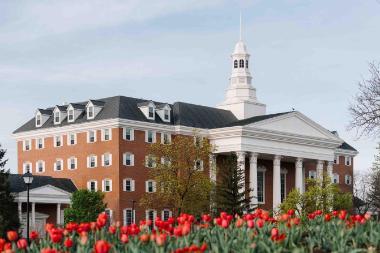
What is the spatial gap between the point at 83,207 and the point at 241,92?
147 ft

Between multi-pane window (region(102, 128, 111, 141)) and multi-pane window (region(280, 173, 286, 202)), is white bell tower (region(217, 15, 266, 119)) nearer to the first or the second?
multi-pane window (region(280, 173, 286, 202))

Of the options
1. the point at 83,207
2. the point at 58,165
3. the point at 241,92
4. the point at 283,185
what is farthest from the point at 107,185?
the point at 241,92

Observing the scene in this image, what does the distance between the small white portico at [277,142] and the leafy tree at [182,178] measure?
1396 cm

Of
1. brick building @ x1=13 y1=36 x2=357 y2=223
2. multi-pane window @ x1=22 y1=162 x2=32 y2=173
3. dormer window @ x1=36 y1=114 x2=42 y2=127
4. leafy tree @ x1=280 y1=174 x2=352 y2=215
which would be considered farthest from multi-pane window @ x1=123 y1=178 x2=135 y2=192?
dormer window @ x1=36 y1=114 x2=42 y2=127

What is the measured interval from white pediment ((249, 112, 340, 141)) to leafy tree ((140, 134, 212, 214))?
19.0m

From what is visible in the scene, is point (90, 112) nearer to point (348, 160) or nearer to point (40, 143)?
point (40, 143)

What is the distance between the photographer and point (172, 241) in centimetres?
1579

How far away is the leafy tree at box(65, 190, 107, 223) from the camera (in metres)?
84.4

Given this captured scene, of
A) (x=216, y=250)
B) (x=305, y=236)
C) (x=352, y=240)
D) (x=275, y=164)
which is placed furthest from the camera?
(x=275, y=164)

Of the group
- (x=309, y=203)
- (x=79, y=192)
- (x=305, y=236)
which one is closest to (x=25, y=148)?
(x=79, y=192)

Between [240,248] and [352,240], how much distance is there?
128 inches

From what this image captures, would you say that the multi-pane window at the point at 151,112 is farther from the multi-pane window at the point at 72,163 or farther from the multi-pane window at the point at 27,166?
the multi-pane window at the point at 27,166

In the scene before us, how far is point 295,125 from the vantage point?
111 m

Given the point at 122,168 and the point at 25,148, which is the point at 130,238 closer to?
the point at 122,168
